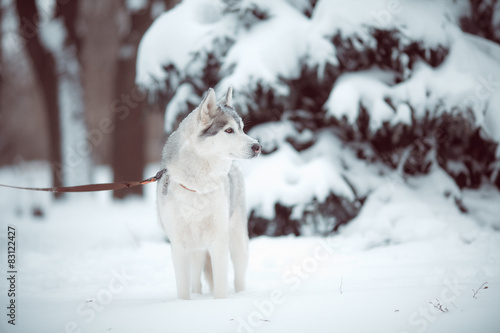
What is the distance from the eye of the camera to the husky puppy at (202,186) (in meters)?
3.38

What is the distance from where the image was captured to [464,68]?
631 cm

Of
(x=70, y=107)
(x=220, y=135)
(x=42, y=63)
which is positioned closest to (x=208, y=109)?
(x=220, y=135)

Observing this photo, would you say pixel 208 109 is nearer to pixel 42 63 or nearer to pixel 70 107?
pixel 70 107

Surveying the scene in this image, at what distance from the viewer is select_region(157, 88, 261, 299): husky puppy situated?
3377 millimetres

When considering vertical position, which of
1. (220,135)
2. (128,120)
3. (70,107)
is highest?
(220,135)

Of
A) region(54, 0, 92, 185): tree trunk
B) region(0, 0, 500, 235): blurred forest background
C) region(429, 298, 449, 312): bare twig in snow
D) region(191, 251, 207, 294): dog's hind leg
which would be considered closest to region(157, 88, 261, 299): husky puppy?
region(191, 251, 207, 294): dog's hind leg

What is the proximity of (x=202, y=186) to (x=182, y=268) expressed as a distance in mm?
764

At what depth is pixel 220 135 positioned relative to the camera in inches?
134

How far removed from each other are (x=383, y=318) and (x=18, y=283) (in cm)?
418

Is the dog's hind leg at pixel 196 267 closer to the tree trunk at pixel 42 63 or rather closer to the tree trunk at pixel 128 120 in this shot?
the tree trunk at pixel 128 120

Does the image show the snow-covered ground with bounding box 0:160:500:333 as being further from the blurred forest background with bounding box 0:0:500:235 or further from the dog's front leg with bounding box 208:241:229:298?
the blurred forest background with bounding box 0:0:500:235

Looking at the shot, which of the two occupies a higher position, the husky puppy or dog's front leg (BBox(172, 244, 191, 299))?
the husky puppy

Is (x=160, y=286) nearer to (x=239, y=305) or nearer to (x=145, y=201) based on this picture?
(x=239, y=305)

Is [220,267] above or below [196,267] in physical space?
above
